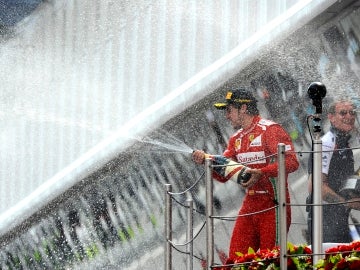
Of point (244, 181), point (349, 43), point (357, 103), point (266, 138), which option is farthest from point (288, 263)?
point (349, 43)

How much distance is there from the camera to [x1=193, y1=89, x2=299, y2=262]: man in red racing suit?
835 centimetres

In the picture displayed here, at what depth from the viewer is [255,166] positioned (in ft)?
29.0

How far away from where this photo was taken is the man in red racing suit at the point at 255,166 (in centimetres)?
835

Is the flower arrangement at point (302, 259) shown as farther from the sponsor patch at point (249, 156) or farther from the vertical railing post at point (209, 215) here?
the sponsor patch at point (249, 156)

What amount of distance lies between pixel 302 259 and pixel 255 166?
6.92 feet

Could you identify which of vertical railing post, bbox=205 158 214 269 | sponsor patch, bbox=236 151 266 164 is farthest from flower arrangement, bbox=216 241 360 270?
sponsor patch, bbox=236 151 266 164

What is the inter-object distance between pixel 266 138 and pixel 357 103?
319cm

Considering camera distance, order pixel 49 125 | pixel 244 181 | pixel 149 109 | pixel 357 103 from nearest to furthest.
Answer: pixel 244 181 < pixel 357 103 < pixel 149 109 < pixel 49 125

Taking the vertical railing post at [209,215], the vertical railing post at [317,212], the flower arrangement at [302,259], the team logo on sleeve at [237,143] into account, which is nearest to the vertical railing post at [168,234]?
the flower arrangement at [302,259]

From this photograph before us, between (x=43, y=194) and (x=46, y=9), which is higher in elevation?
(x=46, y=9)

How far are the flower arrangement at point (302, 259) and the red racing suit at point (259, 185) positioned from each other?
106 cm

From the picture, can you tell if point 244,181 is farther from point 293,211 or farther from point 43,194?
point 43,194

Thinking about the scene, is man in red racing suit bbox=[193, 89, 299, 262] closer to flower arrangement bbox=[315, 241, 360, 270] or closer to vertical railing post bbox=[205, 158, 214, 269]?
vertical railing post bbox=[205, 158, 214, 269]

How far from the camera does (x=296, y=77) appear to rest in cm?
1344
